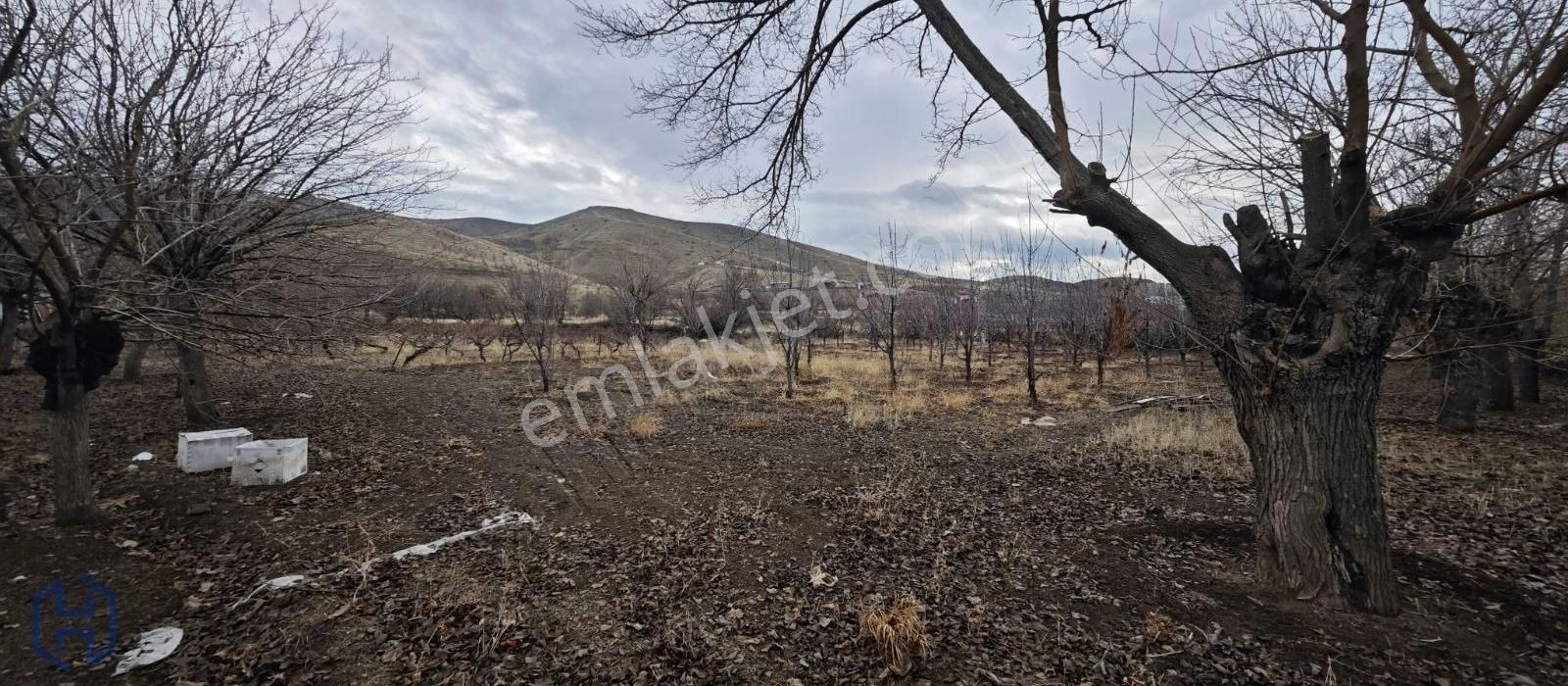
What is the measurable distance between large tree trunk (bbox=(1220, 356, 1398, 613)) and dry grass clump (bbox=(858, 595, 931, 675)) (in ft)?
7.28

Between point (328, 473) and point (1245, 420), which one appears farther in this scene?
point (328, 473)

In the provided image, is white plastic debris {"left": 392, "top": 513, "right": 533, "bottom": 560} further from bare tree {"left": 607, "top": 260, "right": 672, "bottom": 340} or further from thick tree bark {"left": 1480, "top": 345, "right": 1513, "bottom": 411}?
thick tree bark {"left": 1480, "top": 345, "right": 1513, "bottom": 411}

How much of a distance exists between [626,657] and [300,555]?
3.07m

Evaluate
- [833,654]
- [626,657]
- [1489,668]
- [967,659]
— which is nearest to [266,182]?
[626,657]

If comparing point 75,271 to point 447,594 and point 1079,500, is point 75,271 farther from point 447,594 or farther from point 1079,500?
point 1079,500

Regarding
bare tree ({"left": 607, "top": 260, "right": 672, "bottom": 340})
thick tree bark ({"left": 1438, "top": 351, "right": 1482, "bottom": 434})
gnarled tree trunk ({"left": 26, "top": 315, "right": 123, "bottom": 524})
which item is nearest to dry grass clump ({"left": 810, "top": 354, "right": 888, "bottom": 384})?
bare tree ({"left": 607, "top": 260, "right": 672, "bottom": 340})

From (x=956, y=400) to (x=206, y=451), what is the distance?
12.1 meters

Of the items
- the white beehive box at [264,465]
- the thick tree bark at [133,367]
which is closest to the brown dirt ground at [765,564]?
the white beehive box at [264,465]

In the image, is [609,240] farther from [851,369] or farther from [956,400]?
[956,400]

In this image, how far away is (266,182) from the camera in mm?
6887

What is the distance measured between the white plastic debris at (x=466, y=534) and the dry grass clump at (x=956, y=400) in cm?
887

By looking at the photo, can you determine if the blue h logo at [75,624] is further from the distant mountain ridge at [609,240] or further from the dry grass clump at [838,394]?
the distant mountain ridge at [609,240]

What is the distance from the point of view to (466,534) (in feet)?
15.8

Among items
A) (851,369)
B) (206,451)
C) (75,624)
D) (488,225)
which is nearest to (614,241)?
(488,225)
